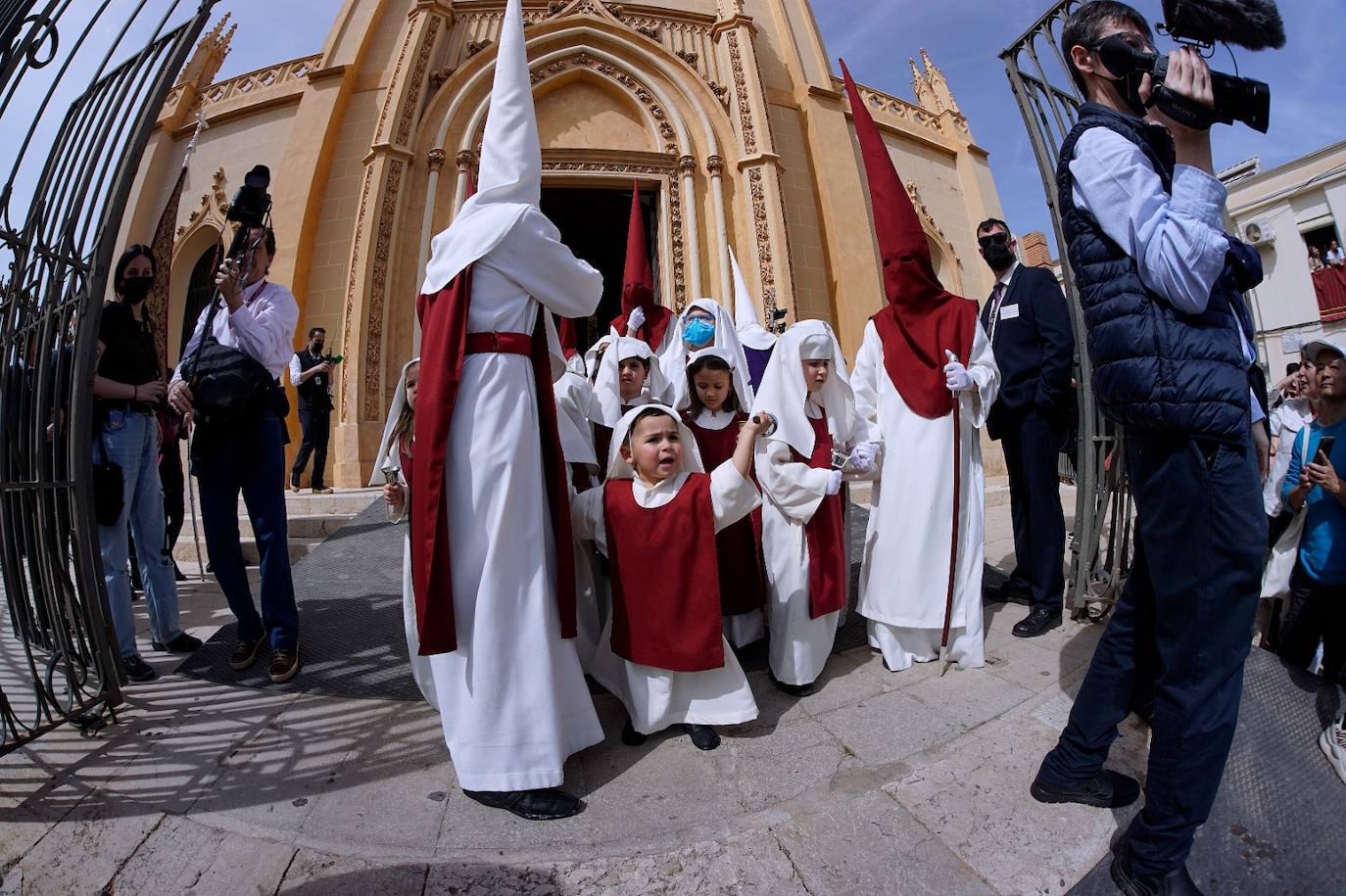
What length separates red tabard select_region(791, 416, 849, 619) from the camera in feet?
8.43

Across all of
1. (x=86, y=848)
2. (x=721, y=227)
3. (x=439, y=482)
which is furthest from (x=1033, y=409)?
(x=721, y=227)

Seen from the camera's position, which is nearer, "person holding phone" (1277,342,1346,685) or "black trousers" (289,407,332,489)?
"person holding phone" (1277,342,1346,685)

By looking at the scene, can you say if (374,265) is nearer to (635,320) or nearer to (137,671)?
(635,320)

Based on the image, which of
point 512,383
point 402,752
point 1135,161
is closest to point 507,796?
point 402,752

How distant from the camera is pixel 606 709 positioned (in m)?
2.46

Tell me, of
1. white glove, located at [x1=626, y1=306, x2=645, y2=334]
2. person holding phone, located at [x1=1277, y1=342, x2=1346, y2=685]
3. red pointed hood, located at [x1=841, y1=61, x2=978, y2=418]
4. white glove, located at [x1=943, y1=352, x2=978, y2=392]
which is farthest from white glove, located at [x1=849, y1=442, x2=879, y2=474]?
white glove, located at [x1=626, y1=306, x2=645, y2=334]

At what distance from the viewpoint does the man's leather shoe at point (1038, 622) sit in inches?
116

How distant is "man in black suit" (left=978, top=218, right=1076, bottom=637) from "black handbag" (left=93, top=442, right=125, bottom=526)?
4.21m

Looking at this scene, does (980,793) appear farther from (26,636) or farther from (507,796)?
(26,636)

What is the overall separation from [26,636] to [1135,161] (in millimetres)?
3683

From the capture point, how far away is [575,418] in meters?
3.04

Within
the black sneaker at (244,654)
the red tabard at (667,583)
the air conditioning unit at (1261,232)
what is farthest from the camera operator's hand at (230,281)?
the air conditioning unit at (1261,232)

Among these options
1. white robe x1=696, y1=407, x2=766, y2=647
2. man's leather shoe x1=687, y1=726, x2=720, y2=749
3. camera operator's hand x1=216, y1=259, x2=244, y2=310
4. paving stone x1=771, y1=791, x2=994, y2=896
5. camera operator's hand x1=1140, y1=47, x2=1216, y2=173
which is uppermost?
camera operator's hand x1=216, y1=259, x2=244, y2=310

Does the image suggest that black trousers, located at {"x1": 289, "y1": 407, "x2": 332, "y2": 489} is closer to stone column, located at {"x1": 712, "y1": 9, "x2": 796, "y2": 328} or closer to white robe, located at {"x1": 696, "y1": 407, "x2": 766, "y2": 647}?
white robe, located at {"x1": 696, "y1": 407, "x2": 766, "y2": 647}
